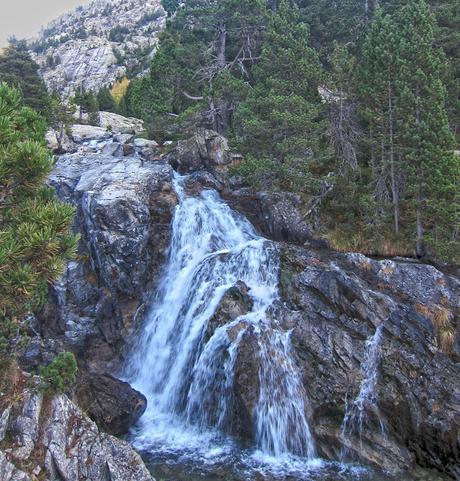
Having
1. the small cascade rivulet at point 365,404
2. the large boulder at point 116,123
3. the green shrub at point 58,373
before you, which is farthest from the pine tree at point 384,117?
the large boulder at point 116,123

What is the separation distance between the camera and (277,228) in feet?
87.1

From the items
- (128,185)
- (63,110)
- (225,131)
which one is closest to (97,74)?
(63,110)


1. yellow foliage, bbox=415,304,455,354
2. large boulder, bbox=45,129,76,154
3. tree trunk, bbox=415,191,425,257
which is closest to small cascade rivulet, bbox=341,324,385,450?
yellow foliage, bbox=415,304,455,354

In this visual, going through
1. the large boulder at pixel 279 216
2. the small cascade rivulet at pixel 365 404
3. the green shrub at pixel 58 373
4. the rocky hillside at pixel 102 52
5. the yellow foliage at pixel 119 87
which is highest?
the rocky hillside at pixel 102 52

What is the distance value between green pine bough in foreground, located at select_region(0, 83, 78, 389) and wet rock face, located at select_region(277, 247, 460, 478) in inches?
453

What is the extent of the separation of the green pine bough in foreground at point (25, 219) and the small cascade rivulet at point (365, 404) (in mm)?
12159

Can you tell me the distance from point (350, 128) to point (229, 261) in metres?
12.4

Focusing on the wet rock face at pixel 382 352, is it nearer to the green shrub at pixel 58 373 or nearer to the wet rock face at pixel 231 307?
the wet rock face at pixel 231 307

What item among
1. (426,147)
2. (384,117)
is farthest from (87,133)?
(426,147)

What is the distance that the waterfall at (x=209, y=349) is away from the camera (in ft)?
57.9

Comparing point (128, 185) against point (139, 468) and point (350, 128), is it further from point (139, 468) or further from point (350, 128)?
point (139, 468)

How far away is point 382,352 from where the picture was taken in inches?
702

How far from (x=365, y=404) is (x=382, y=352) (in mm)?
2176

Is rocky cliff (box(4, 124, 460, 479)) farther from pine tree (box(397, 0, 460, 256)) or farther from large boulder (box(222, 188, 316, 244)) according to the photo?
pine tree (box(397, 0, 460, 256))
